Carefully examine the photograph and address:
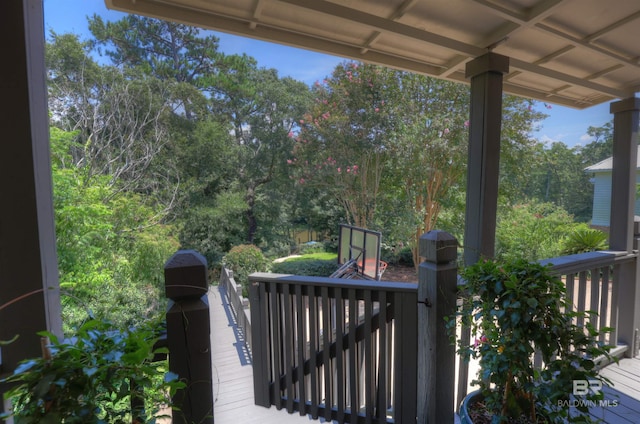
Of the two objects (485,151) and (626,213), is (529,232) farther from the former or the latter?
(485,151)

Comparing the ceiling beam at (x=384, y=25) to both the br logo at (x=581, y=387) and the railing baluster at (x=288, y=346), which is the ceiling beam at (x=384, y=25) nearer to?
the railing baluster at (x=288, y=346)

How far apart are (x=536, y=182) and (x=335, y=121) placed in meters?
7.25

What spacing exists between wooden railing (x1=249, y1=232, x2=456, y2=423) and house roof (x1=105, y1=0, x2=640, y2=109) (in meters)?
1.18

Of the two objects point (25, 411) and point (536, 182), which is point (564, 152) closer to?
point (536, 182)

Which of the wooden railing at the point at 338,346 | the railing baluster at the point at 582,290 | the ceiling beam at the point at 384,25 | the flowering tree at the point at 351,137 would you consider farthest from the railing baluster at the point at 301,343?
the flowering tree at the point at 351,137

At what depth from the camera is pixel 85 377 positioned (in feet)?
2.07

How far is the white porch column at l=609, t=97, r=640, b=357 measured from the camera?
7.59 ft

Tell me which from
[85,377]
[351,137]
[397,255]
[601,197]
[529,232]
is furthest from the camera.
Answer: [601,197]

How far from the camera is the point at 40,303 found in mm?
957

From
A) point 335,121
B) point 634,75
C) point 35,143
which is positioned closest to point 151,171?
point 335,121

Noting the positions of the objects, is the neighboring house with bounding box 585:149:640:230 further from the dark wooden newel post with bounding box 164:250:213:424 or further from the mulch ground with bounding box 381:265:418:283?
the dark wooden newel post with bounding box 164:250:213:424

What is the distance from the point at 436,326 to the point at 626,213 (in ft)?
6.98

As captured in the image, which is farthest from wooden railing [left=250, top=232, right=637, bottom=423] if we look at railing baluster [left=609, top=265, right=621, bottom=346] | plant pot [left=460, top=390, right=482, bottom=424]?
railing baluster [left=609, top=265, right=621, bottom=346]

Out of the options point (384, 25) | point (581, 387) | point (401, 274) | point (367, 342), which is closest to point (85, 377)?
point (367, 342)
